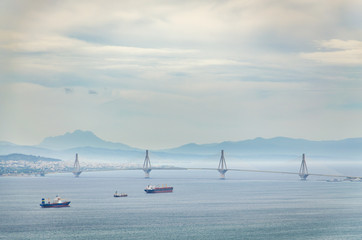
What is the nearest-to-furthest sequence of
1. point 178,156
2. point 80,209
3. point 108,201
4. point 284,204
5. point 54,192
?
point 80,209 < point 284,204 < point 108,201 < point 54,192 < point 178,156

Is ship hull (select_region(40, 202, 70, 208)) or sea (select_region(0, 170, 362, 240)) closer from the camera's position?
sea (select_region(0, 170, 362, 240))

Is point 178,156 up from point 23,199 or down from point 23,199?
up

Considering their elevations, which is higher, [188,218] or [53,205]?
[53,205]

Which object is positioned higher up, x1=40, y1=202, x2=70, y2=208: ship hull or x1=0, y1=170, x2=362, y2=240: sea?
x1=40, y1=202, x2=70, y2=208: ship hull

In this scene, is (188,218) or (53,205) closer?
(188,218)

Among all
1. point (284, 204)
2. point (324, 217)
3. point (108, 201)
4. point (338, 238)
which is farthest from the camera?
point (108, 201)

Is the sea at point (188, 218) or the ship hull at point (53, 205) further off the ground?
the ship hull at point (53, 205)

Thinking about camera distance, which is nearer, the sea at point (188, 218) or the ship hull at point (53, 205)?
the sea at point (188, 218)

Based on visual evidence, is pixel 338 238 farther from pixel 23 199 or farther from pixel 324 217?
pixel 23 199

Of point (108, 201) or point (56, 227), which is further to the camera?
point (108, 201)

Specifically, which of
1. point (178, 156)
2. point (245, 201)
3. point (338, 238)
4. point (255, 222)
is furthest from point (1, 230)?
point (178, 156)
